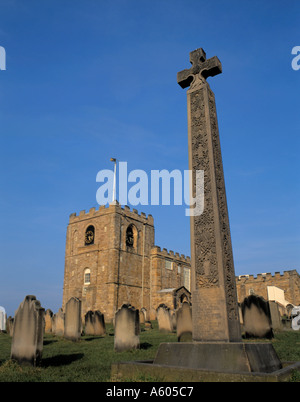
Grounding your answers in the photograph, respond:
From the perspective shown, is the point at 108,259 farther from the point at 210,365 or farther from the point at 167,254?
the point at 210,365

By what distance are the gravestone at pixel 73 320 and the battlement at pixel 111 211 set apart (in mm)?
21856

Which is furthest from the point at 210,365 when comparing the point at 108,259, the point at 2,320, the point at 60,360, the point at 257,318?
the point at 108,259

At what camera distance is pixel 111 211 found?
3397 centimetres

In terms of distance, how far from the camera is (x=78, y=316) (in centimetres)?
1205

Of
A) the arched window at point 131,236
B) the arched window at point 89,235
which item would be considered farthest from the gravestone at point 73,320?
the arched window at point 89,235

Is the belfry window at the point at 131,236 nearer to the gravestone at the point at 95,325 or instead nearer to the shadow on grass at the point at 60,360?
the gravestone at the point at 95,325

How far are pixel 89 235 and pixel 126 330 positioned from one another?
27.1 metres

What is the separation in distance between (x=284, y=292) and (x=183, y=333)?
104ft

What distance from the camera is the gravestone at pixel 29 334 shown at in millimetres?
6938

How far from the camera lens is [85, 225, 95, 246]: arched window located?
3530 centimetres

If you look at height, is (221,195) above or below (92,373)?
above

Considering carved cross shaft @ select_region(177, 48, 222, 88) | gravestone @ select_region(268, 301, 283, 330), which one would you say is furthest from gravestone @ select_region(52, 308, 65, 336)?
carved cross shaft @ select_region(177, 48, 222, 88)
